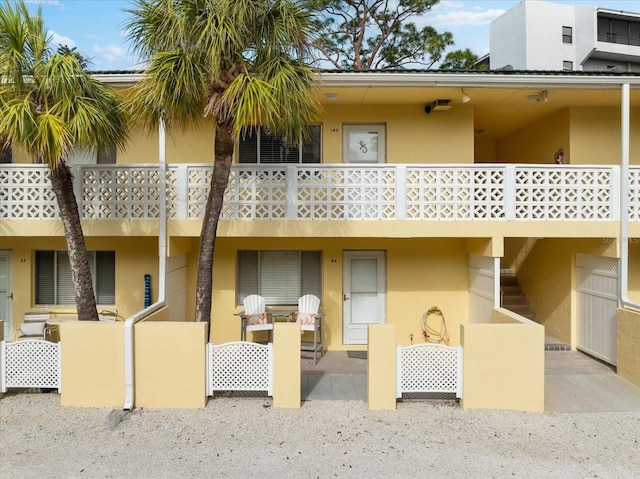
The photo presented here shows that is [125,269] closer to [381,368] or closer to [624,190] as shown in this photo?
[381,368]

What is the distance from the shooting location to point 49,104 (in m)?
6.91

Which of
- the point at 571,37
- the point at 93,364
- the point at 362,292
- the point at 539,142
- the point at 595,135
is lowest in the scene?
the point at 93,364

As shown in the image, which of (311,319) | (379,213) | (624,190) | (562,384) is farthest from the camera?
(311,319)

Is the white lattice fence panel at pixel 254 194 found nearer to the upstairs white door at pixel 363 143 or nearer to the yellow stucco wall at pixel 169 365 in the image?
the upstairs white door at pixel 363 143

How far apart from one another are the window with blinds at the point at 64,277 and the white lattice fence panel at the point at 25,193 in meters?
1.96

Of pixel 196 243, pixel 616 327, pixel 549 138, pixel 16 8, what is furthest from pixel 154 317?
pixel 549 138

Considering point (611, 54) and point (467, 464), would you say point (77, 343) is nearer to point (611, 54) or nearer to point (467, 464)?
point (467, 464)

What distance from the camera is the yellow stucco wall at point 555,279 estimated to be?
9.42 metres

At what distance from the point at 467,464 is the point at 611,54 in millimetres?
42702

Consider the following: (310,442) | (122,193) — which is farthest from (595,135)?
(122,193)

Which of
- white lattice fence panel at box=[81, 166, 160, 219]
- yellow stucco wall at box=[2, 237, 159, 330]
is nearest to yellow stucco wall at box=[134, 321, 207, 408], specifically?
white lattice fence panel at box=[81, 166, 160, 219]

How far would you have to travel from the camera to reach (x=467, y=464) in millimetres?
5043

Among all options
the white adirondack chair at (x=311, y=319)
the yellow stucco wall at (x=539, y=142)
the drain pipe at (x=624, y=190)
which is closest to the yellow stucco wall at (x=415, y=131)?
the yellow stucco wall at (x=539, y=142)

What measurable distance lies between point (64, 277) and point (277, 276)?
4959 millimetres
